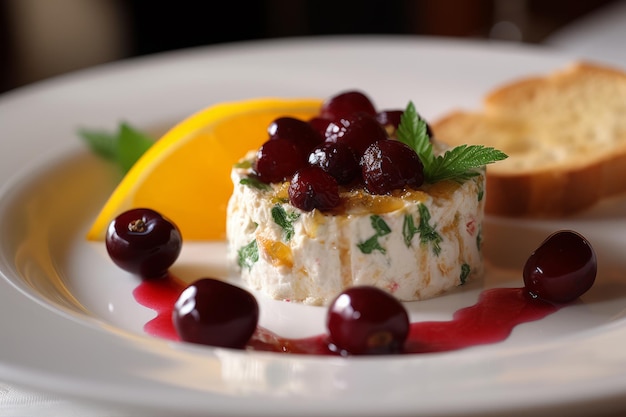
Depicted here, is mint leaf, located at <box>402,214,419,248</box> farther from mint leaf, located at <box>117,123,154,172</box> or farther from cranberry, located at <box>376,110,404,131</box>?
mint leaf, located at <box>117,123,154,172</box>

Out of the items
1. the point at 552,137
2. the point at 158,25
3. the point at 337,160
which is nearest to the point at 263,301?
the point at 337,160

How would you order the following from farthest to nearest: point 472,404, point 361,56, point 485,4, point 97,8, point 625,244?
point 485,4 < point 97,8 < point 361,56 < point 625,244 < point 472,404

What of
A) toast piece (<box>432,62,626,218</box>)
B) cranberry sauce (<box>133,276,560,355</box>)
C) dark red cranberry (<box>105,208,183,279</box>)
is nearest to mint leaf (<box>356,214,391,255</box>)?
cranberry sauce (<box>133,276,560,355</box>)

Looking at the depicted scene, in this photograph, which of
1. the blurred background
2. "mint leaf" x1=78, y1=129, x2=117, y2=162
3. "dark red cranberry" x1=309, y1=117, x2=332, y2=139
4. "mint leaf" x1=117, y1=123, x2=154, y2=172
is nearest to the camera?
"dark red cranberry" x1=309, y1=117, x2=332, y2=139

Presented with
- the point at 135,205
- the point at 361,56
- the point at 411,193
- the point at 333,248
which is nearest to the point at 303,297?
the point at 333,248

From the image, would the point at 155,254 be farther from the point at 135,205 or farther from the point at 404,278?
the point at 404,278

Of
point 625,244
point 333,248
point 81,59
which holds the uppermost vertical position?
point 333,248

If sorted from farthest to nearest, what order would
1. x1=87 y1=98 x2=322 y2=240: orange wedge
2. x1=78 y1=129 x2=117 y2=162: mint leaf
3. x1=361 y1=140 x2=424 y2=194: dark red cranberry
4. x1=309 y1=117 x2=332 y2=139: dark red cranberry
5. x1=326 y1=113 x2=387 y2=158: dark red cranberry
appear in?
x1=78 y1=129 x2=117 y2=162: mint leaf, x1=87 y1=98 x2=322 y2=240: orange wedge, x1=309 y1=117 x2=332 y2=139: dark red cranberry, x1=326 y1=113 x2=387 y2=158: dark red cranberry, x1=361 y1=140 x2=424 y2=194: dark red cranberry
